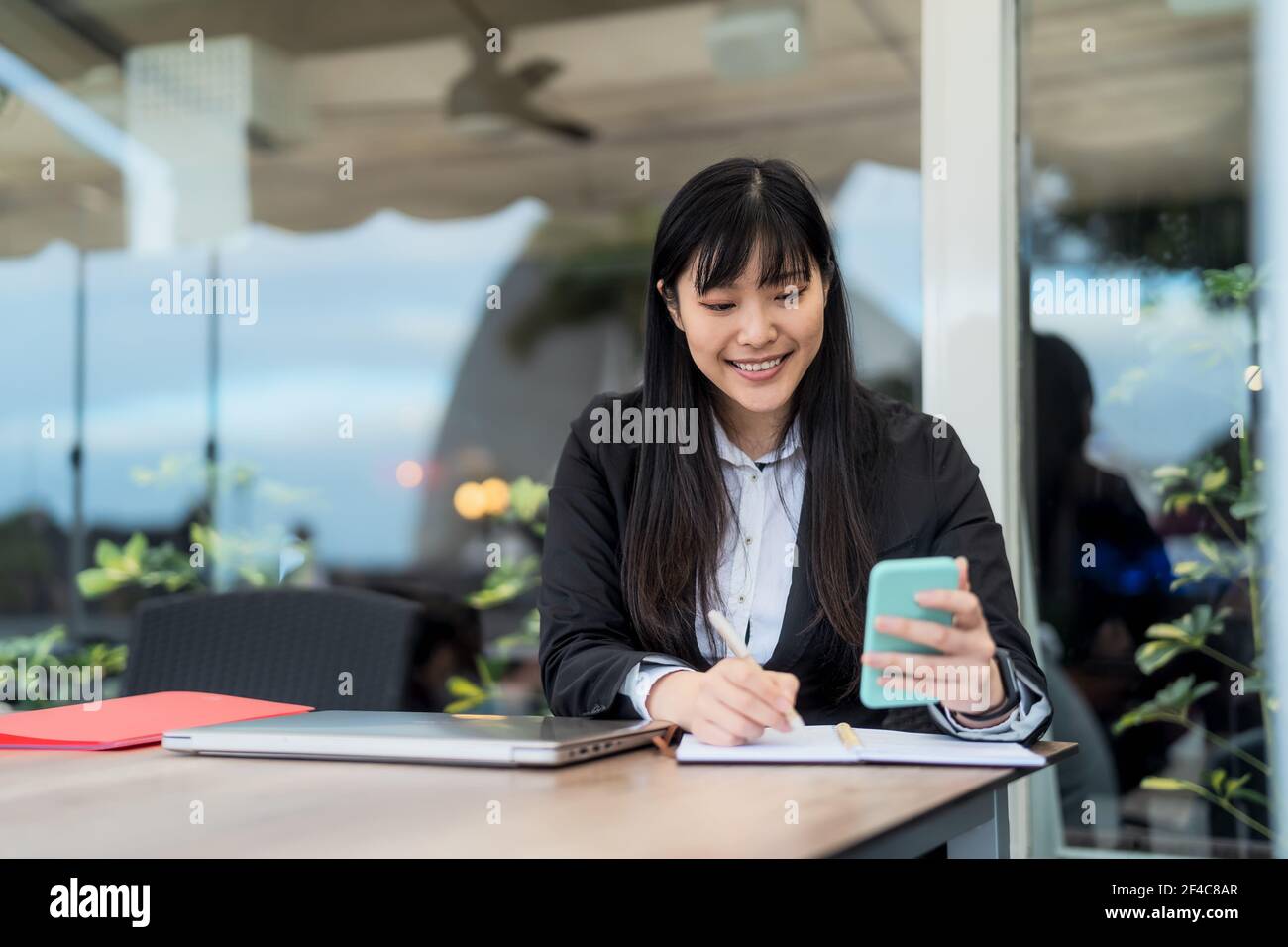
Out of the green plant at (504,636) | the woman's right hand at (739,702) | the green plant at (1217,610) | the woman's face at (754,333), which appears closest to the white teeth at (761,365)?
the woman's face at (754,333)

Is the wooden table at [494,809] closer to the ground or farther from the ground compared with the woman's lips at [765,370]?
closer to the ground

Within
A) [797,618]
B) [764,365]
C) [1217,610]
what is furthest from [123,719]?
[1217,610]

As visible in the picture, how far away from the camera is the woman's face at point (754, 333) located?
5.78ft

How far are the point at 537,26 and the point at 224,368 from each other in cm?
167

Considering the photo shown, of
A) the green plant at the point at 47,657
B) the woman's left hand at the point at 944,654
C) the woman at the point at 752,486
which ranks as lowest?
the green plant at the point at 47,657

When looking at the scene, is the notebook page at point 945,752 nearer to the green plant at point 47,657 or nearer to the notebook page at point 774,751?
the notebook page at point 774,751

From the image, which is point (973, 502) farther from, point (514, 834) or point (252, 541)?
point (252, 541)

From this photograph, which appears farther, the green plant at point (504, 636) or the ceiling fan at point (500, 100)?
the ceiling fan at point (500, 100)

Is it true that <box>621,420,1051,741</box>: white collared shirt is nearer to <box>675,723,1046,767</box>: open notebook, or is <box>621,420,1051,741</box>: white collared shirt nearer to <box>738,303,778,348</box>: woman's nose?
<box>738,303,778,348</box>: woman's nose

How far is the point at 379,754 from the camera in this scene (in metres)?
1.26

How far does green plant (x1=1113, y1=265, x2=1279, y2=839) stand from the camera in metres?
2.48

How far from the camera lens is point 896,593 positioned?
1.18m

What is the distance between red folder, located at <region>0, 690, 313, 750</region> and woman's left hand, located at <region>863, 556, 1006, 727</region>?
2.66 ft

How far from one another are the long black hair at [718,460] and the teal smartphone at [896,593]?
465 millimetres
